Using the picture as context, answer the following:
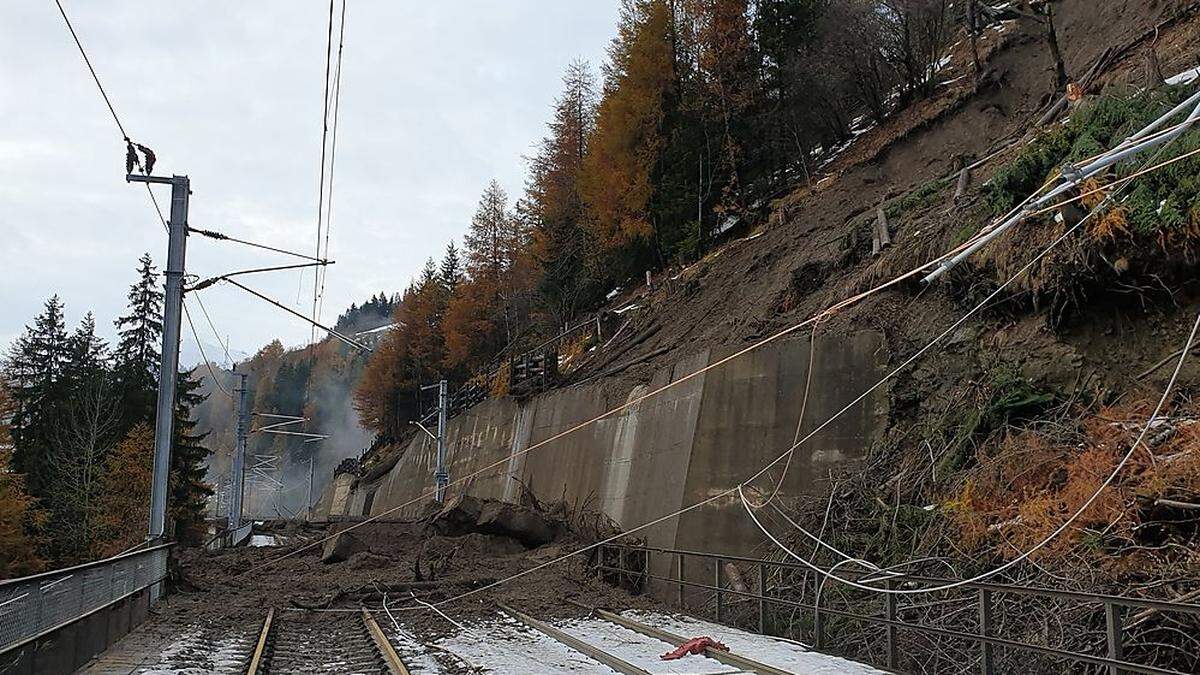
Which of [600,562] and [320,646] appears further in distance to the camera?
[600,562]

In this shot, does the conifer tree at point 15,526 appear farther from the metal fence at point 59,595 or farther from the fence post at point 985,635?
the fence post at point 985,635

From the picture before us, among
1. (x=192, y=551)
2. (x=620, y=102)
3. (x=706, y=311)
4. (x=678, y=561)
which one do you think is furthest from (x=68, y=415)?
(x=678, y=561)

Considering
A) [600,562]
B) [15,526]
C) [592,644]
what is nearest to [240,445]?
[15,526]

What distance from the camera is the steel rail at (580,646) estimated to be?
30.0 ft

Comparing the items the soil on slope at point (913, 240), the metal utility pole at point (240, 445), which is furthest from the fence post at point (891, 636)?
the metal utility pole at point (240, 445)

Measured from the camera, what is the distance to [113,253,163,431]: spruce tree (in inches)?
1719

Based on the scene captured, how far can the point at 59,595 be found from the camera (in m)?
8.96

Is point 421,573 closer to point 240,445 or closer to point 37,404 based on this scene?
point 240,445

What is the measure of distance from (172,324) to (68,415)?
92.6 ft

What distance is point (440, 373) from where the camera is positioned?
209 ft

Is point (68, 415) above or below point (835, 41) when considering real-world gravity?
below

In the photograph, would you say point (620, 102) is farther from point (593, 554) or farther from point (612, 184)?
point (593, 554)

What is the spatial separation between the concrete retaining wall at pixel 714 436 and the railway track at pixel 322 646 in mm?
5868

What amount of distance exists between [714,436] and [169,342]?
9.79 meters
